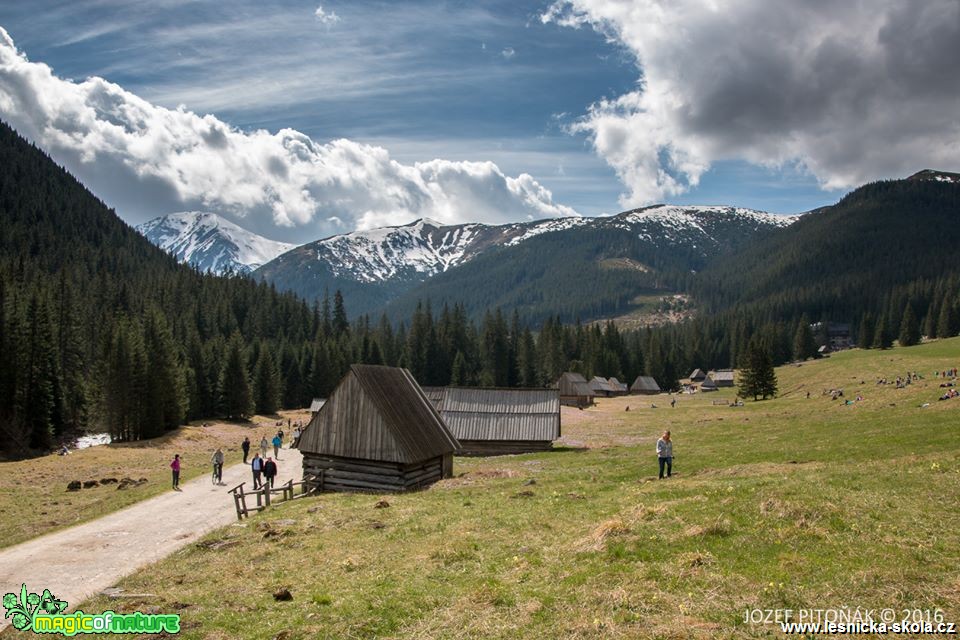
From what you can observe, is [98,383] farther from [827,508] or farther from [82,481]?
[827,508]

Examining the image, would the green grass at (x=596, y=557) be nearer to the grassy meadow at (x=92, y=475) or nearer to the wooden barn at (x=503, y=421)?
the grassy meadow at (x=92, y=475)

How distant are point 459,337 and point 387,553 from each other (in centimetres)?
13556

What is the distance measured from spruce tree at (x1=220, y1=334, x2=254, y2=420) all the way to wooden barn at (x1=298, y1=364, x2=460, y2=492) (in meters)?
74.2

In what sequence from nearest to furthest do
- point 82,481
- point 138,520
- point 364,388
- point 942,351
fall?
point 138,520, point 364,388, point 82,481, point 942,351

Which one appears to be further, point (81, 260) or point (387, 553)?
point (81, 260)

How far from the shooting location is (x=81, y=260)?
19425 centimetres

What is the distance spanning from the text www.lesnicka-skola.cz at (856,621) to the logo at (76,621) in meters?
11.8

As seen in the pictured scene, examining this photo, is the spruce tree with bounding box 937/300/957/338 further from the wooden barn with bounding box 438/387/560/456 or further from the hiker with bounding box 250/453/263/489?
the hiker with bounding box 250/453/263/489

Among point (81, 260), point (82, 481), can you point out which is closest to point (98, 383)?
point (82, 481)

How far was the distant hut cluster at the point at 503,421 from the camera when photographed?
5181 centimetres

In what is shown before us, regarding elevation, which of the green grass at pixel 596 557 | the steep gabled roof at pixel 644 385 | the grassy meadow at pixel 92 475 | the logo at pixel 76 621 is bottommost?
the grassy meadow at pixel 92 475

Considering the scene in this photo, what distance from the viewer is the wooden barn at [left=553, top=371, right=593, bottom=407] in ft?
382

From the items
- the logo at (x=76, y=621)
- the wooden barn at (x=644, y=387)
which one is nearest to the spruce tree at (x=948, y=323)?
the wooden barn at (x=644, y=387)

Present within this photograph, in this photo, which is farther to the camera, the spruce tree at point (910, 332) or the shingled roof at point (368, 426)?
the spruce tree at point (910, 332)
